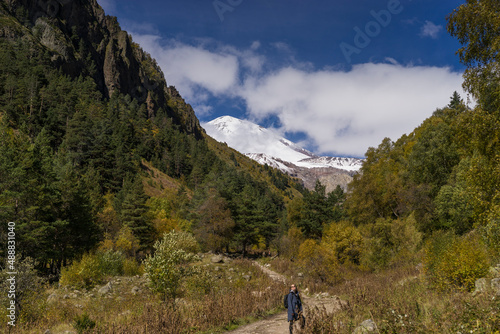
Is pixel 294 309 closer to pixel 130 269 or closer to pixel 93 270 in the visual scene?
pixel 93 270

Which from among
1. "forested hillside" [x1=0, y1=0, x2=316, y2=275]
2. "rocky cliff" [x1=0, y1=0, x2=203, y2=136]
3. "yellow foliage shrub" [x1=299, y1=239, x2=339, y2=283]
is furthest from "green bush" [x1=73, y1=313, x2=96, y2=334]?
"rocky cliff" [x1=0, y1=0, x2=203, y2=136]

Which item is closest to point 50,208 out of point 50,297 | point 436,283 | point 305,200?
point 50,297

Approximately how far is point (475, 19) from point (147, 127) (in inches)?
4618

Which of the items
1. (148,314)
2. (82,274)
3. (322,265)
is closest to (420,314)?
(148,314)

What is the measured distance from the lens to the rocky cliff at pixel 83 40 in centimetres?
11219

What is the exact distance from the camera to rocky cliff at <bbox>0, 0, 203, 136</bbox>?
112 metres

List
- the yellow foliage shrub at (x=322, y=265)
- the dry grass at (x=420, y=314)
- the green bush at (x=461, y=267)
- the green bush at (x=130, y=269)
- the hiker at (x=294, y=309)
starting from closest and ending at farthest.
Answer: the dry grass at (x=420, y=314), the hiker at (x=294, y=309), the green bush at (x=461, y=267), the yellow foliage shrub at (x=322, y=265), the green bush at (x=130, y=269)

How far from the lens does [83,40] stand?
451ft

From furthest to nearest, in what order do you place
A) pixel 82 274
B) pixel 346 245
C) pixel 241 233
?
pixel 241 233 → pixel 346 245 → pixel 82 274

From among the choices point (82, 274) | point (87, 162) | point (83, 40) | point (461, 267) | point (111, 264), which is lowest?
point (111, 264)

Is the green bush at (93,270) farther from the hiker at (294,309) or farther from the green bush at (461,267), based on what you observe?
the green bush at (461,267)

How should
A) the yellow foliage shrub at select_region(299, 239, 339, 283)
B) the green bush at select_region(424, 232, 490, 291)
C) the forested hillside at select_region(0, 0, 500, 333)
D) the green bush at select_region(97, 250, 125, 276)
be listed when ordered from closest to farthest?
the forested hillside at select_region(0, 0, 500, 333)
the green bush at select_region(424, 232, 490, 291)
the yellow foliage shrub at select_region(299, 239, 339, 283)
the green bush at select_region(97, 250, 125, 276)

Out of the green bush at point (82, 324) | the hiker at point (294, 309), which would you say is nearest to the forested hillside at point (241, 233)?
the green bush at point (82, 324)

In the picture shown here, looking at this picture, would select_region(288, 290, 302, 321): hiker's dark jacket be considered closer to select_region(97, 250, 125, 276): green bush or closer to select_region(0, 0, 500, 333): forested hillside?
select_region(0, 0, 500, 333): forested hillside
